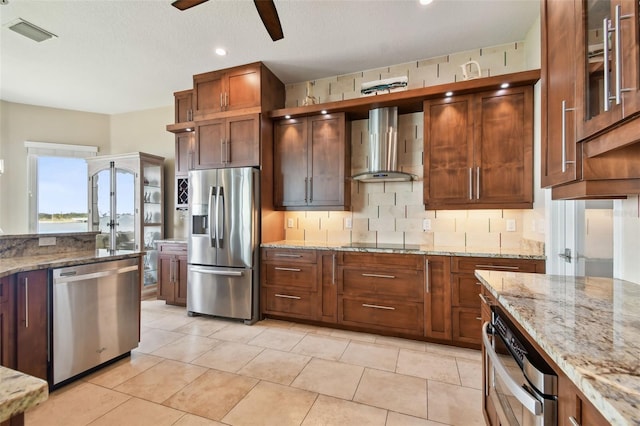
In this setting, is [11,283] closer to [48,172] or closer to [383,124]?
[383,124]

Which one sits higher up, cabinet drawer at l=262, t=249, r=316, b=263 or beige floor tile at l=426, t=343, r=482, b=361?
cabinet drawer at l=262, t=249, r=316, b=263

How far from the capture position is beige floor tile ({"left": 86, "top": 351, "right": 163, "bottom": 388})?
85.9 inches

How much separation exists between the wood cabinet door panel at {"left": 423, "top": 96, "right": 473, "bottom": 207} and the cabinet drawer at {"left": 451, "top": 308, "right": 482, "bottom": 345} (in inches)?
41.9

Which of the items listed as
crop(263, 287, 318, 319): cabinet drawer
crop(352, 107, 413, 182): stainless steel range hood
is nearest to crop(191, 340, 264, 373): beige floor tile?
crop(263, 287, 318, 319): cabinet drawer

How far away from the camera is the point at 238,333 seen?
3.11 metres

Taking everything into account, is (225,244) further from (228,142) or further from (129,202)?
(129,202)

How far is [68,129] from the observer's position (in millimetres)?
4961

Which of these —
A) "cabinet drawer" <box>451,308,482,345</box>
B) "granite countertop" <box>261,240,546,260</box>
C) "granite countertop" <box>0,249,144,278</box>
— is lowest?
"cabinet drawer" <box>451,308,482,345</box>

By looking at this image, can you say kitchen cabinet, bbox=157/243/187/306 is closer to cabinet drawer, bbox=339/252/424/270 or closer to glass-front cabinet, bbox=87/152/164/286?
glass-front cabinet, bbox=87/152/164/286

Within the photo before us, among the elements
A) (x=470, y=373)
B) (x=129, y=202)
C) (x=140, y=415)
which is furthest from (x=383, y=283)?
(x=129, y=202)

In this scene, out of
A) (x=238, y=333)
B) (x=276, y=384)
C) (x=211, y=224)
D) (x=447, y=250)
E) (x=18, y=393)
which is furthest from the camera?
(x=211, y=224)

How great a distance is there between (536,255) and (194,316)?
3.73m

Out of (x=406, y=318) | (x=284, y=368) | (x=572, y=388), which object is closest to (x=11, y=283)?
Answer: (x=284, y=368)

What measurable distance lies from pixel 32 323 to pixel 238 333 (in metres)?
1.67
